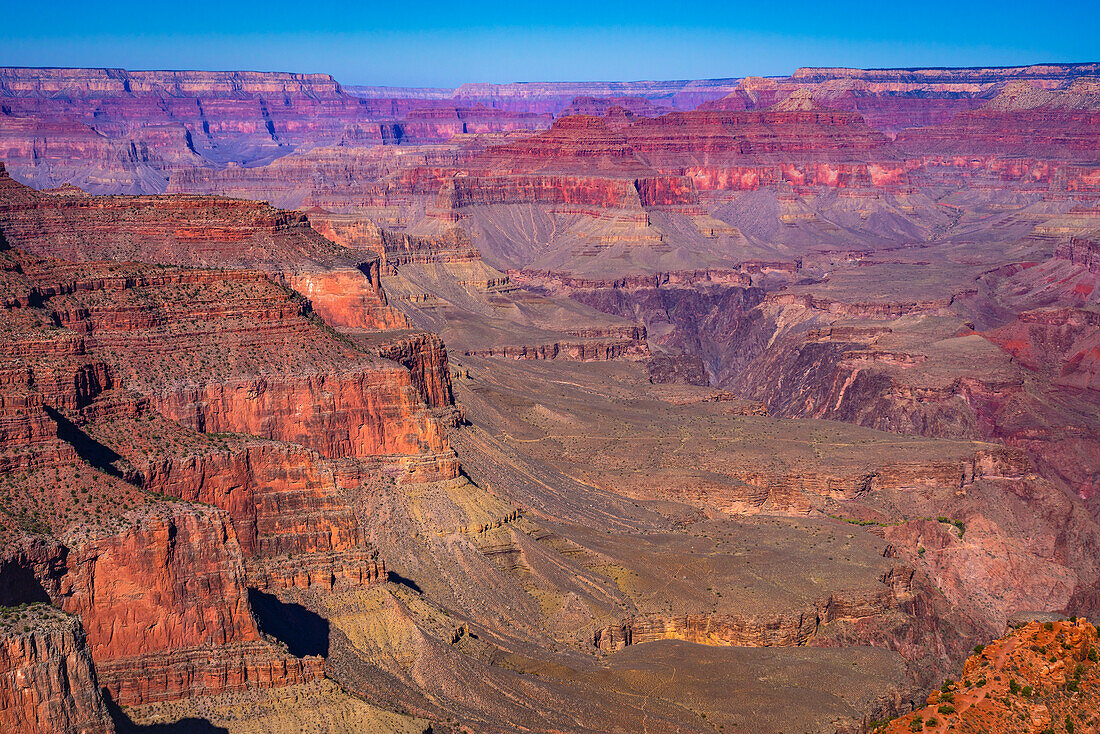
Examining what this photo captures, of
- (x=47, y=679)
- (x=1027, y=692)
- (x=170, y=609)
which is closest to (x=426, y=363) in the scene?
(x=170, y=609)

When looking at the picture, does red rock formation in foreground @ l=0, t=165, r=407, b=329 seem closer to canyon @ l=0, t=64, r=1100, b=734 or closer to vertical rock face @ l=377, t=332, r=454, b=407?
canyon @ l=0, t=64, r=1100, b=734

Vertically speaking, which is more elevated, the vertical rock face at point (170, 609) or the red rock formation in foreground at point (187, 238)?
the red rock formation in foreground at point (187, 238)

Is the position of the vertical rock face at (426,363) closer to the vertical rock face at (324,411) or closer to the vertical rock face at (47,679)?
the vertical rock face at (324,411)

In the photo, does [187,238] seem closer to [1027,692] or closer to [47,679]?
[47,679]

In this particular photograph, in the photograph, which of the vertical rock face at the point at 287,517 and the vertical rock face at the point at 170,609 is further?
the vertical rock face at the point at 287,517

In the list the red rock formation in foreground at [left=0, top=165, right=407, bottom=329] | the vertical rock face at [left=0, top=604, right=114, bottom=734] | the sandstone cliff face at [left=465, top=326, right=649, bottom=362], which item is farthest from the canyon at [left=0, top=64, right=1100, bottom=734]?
the sandstone cliff face at [left=465, top=326, right=649, bottom=362]

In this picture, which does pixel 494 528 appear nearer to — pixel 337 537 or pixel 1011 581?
pixel 337 537

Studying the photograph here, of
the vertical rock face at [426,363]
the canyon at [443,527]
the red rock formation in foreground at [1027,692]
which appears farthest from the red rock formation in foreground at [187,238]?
the red rock formation in foreground at [1027,692]
